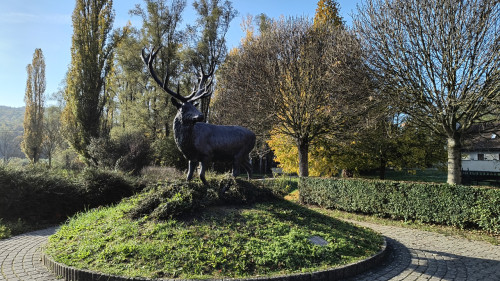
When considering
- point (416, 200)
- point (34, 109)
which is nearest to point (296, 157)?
point (416, 200)

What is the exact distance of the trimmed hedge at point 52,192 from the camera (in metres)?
11.3

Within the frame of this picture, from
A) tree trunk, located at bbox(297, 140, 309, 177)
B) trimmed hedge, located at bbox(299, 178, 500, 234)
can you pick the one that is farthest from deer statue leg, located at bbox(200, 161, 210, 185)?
tree trunk, located at bbox(297, 140, 309, 177)

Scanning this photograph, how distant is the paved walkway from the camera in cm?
611

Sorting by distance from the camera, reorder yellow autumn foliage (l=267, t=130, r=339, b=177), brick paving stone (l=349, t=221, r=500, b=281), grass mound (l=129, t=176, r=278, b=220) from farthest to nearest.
Answer: yellow autumn foliage (l=267, t=130, r=339, b=177) → grass mound (l=129, t=176, r=278, b=220) → brick paving stone (l=349, t=221, r=500, b=281)

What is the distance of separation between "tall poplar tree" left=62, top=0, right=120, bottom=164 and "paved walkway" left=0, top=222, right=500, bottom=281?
15.0 m

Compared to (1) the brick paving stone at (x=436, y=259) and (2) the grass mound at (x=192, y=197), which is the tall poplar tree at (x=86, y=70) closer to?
(2) the grass mound at (x=192, y=197)

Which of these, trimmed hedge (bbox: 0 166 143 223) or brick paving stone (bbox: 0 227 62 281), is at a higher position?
trimmed hedge (bbox: 0 166 143 223)

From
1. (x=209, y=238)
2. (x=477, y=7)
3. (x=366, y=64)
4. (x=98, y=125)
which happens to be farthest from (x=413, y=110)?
(x=98, y=125)

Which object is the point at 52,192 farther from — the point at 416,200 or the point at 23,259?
the point at 416,200

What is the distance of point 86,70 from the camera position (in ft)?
76.5

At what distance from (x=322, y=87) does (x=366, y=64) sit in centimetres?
305

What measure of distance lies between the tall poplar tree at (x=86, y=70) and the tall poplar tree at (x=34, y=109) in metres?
15.8

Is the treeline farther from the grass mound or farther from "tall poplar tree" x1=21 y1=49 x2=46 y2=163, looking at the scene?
"tall poplar tree" x1=21 y1=49 x2=46 y2=163

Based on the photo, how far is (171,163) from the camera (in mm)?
24812
